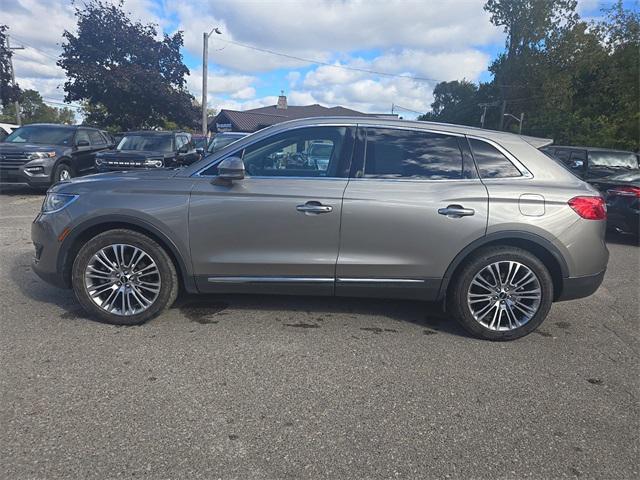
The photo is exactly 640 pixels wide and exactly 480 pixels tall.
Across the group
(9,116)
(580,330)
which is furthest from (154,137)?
(9,116)

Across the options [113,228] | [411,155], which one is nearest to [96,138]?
[113,228]

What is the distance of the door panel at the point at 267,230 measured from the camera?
354 cm

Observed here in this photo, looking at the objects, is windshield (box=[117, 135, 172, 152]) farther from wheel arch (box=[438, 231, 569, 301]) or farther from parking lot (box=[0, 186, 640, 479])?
wheel arch (box=[438, 231, 569, 301])

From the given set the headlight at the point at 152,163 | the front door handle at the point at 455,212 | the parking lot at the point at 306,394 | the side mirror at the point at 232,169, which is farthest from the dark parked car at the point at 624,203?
the headlight at the point at 152,163

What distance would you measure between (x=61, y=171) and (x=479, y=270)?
10.8 meters

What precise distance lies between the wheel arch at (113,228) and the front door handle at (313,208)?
3.50 ft

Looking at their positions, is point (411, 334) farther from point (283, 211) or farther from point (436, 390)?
point (283, 211)

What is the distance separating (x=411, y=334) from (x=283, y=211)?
1486 mm

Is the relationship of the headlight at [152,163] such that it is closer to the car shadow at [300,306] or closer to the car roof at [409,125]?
the car shadow at [300,306]

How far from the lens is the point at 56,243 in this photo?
3.64 m

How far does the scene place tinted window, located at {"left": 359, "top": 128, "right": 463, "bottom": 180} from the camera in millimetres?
3652

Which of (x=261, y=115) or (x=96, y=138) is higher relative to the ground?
(x=261, y=115)

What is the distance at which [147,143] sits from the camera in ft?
37.8

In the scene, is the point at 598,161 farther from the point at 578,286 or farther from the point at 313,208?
the point at 313,208
